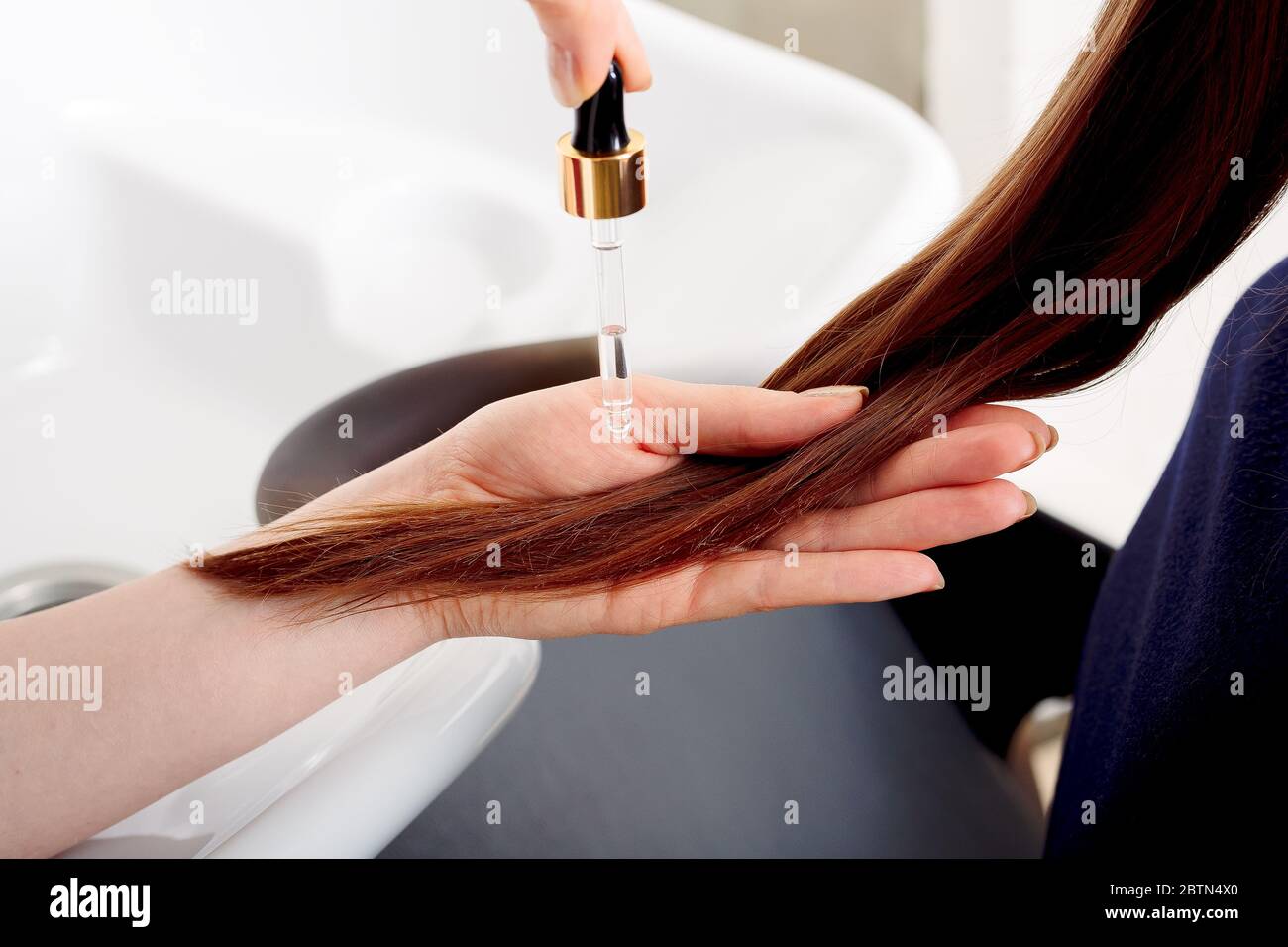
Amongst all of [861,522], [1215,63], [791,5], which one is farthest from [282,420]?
[791,5]

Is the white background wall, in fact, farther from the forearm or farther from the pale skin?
the forearm

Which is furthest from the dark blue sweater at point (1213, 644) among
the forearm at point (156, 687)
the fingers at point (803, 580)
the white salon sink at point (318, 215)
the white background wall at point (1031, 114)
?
the forearm at point (156, 687)

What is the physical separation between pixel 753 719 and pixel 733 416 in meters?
0.49

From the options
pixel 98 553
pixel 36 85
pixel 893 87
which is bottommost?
pixel 98 553

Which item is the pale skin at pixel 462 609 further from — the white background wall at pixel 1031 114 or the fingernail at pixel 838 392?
the white background wall at pixel 1031 114

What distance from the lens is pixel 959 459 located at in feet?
1.85

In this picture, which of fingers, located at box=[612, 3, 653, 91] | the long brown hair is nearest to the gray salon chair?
the long brown hair

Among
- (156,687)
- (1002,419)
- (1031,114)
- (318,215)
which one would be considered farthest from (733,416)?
(318,215)

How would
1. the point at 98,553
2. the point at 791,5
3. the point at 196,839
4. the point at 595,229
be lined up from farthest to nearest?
the point at 791,5
the point at 98,553
the point at 196,839
the point at 595,229

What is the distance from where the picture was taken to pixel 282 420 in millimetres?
1137

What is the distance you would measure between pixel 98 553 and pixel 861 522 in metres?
0.81

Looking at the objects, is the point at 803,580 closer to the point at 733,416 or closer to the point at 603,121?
the point at 733,416

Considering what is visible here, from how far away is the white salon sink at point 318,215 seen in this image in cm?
105
